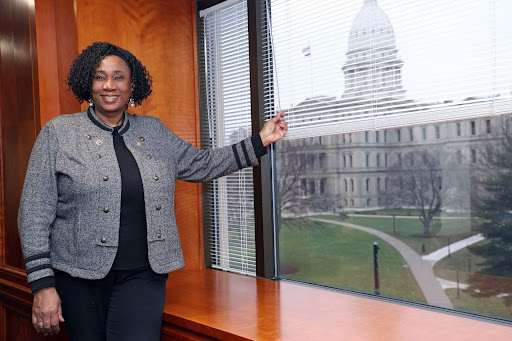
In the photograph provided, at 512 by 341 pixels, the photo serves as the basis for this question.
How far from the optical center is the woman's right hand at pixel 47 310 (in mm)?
1743

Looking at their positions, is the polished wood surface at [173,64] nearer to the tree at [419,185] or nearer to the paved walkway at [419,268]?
the tree at [419,185]

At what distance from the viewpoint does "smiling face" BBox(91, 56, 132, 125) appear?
6.13 ft

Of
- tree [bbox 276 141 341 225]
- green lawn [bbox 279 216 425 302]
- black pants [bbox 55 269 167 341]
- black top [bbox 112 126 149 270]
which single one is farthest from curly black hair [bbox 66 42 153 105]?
green lawn [bbox 279 216 425 302]

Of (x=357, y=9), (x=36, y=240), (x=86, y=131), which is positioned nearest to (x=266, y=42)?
(x=357, y=9)

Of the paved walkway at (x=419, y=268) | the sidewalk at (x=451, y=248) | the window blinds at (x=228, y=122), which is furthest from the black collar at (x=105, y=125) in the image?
the paved walkway at (x=419, y=268)

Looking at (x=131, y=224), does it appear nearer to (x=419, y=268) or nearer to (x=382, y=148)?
(x=382, y=148)

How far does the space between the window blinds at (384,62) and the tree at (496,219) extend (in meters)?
0.78

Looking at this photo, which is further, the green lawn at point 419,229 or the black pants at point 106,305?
the green lawn at point 419,229

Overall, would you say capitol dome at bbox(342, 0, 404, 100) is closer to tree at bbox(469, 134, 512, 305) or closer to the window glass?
the window glass

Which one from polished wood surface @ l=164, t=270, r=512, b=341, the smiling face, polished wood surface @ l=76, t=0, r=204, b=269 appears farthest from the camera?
polished wood surface @ l=76, t=0, r=204, b=269

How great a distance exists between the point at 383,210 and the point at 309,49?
9.35 feet

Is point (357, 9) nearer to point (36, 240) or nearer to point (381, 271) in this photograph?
point (36, 240)

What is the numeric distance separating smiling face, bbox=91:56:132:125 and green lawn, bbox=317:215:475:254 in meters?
2.71

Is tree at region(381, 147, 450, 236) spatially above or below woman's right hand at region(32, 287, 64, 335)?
above
